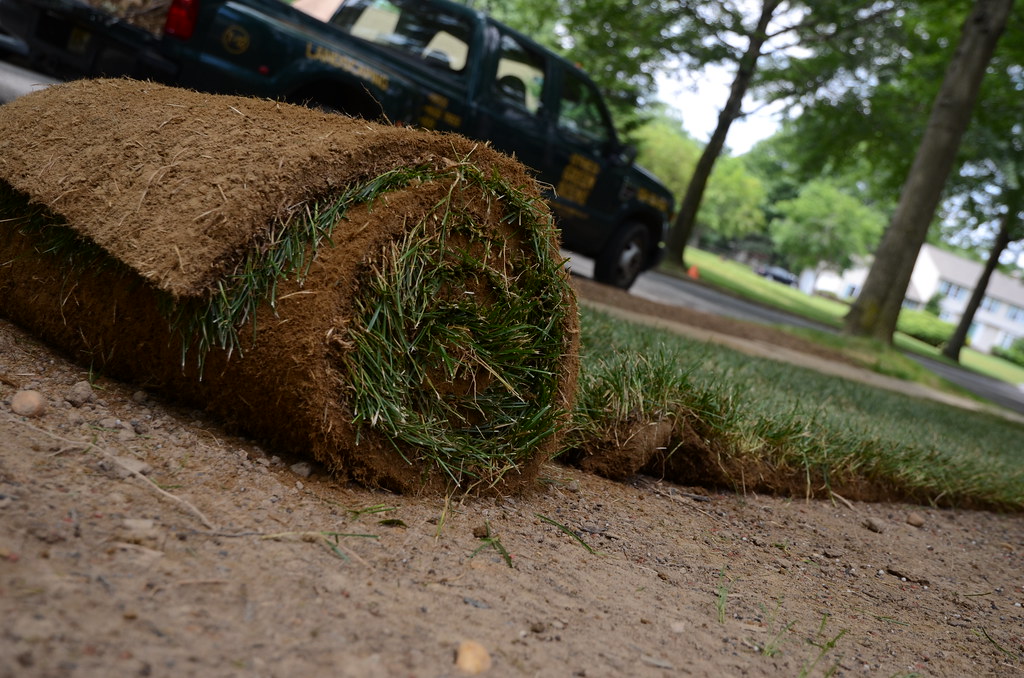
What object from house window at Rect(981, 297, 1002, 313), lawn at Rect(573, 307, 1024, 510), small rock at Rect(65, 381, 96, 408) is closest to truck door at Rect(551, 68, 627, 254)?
lawn at Rect(573, 307, 1024, 510)

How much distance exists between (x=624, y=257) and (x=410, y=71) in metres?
4.56

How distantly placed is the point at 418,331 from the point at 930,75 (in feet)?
70.7

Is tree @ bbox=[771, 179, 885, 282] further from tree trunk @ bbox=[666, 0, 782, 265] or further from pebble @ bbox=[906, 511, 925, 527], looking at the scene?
pebble @ bbox=[906, 511, 925, 527]

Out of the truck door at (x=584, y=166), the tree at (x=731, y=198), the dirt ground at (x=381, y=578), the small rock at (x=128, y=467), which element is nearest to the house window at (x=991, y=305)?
the tree at (x=731, y=198)

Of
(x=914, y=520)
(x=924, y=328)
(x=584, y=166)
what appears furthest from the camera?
(x=924, y=328)

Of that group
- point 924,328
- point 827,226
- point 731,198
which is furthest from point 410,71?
point 827,226

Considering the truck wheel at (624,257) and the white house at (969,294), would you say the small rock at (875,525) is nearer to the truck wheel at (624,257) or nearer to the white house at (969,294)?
the truck wheel at (624,257)

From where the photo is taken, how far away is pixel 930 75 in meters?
21.0

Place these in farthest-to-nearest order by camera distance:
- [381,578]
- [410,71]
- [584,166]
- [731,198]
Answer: [731,198] < [584,166] < [410,71] < [381,578]

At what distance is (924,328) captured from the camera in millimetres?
55938

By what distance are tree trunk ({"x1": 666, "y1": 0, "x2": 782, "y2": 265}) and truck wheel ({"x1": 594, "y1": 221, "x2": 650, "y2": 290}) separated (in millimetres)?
12592

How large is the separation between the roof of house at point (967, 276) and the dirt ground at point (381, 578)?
94430 mm

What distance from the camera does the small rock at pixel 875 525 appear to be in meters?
3.91

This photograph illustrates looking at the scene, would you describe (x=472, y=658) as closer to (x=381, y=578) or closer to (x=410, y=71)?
(x=381, y=578)
